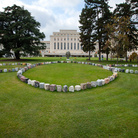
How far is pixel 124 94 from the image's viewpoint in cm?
555

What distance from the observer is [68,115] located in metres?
3.66

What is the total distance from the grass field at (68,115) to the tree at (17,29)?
72.9 ft

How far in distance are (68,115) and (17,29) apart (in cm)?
2819

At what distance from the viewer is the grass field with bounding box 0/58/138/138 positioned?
9.66 feet

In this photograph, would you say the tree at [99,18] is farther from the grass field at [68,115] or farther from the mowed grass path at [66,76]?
the grass field at [68,115]

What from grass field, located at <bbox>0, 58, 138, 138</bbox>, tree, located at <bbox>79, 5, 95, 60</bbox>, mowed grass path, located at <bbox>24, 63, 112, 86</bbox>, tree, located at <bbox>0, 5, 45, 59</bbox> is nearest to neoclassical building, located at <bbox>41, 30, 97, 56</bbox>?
tree, located at <bbox>79, 5, 95, 60</bbox>

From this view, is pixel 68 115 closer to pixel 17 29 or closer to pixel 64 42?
pixel 17 29

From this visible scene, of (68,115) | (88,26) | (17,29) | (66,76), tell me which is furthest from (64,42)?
(68,115)

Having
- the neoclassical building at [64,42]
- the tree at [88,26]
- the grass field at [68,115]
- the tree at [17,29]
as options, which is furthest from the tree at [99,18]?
the neoclassical building at [64,42]

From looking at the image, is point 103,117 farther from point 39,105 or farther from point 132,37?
point 132,37

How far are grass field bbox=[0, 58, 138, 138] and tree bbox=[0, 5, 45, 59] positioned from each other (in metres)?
22.2

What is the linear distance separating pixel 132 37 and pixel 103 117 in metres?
25.6

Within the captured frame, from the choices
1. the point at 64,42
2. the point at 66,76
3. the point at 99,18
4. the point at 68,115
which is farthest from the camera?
the point at 64,42

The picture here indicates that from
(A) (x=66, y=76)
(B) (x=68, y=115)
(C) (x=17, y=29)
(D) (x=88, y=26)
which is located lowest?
(B) (x=68, y=115)
